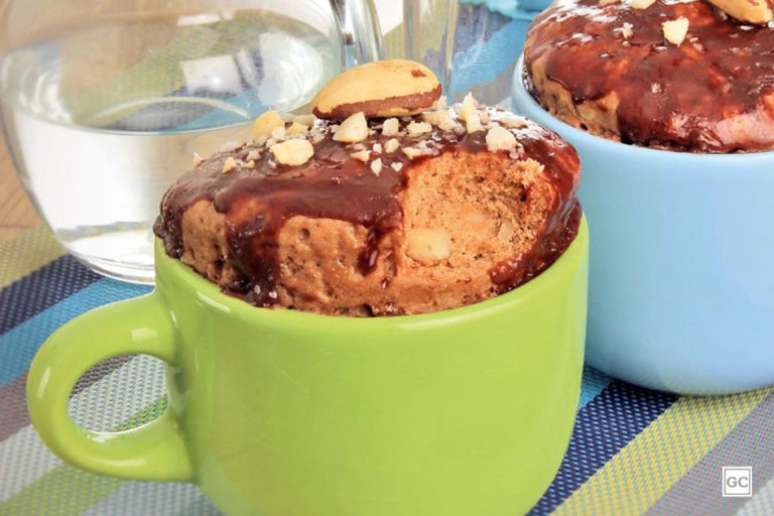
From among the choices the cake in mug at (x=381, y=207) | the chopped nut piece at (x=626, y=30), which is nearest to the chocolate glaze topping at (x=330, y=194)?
the cake in mug at (x=381, y=207)

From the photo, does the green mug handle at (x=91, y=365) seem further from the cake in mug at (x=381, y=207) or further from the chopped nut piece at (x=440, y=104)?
the chopped nut piece at (x=440, y=104)

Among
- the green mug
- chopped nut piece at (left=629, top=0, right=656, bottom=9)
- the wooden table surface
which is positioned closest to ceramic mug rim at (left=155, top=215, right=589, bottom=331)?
the green mug

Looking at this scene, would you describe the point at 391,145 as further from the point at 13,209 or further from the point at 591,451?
the point at 13,209

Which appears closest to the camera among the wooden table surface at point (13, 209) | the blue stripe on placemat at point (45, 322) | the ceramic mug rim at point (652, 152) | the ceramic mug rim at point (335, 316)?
the ceramic mug rim at point (335, 316)

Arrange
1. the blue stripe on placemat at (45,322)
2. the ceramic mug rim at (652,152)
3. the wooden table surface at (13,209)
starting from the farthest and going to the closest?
the wooden table surface at (13,209), the blue stripe on placemat at (45,322), the ceramic mug rim at (652,152)

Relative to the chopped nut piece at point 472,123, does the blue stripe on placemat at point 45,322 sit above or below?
below

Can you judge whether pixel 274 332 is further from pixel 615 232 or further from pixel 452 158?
pixel 615 232

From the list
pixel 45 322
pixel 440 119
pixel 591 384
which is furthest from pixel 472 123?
pixel 45 322
